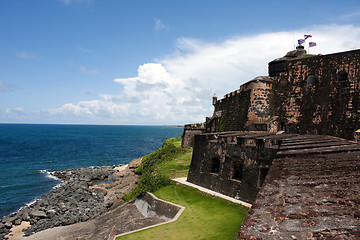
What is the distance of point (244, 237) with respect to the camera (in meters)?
4.38

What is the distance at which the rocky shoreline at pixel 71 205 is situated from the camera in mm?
24797

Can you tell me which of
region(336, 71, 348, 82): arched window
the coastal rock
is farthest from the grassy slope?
the coastal rock

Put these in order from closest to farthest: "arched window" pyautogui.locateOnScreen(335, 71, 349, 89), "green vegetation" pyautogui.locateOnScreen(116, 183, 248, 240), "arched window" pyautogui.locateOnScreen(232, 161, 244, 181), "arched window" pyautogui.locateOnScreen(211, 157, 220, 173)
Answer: "green vegetation" pyautogui.locateOnScreen(116, 183, 248, 240)
"arched window" pyautogui.locateOnScreen(232, 161, 244, 181)
"arched window" pyautogui.locateOnScreen(335, 71, 349, 89)
"arched window" pyautogui.locateOnScreen(211, 157, 220, 173)

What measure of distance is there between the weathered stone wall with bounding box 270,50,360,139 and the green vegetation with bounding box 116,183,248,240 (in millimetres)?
10096

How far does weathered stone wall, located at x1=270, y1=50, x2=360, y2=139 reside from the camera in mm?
18531

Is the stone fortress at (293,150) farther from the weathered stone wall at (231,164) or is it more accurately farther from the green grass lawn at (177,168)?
the green grass lawn at (177,168)

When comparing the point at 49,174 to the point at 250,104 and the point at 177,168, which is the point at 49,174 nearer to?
the point at 177,168

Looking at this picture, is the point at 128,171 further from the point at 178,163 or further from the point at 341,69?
the point at 341,69

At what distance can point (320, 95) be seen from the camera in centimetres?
2042

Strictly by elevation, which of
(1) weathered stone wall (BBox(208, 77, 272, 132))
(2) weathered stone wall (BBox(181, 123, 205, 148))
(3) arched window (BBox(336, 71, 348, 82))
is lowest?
(2) weathered stone wall (BBox(181, 123, 205, 148))

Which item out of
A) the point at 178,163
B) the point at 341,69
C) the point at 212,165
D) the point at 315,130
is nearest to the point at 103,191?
the point at 178,163

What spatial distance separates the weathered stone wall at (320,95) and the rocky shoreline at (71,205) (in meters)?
19.8

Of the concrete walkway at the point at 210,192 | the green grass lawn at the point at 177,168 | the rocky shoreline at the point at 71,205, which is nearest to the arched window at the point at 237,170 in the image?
the concrete walkway at the point at 210,192

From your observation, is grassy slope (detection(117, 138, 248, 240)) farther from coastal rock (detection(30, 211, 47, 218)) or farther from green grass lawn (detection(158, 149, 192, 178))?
coastal rock (detection(30, 211, 47, 218))
